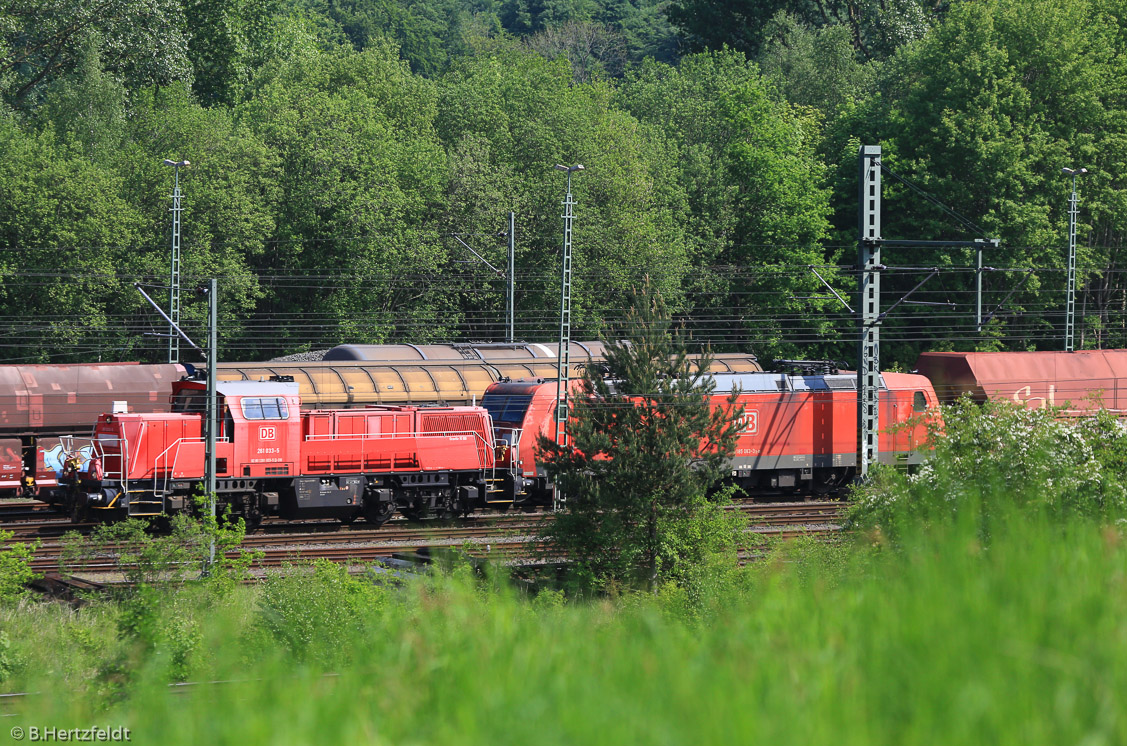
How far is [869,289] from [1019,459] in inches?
464

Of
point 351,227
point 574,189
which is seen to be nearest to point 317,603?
point 351,227

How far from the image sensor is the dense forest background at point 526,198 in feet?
179

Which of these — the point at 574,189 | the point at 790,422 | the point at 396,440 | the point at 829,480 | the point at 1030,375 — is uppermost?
the point at 574,189

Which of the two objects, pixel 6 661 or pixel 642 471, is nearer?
pixel 6 661

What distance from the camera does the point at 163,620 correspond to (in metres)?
17.6

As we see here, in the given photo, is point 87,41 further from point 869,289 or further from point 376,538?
point 869,289

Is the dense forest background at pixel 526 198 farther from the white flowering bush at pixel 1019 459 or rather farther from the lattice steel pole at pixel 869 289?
the white flowering bush at pixel 1019 459

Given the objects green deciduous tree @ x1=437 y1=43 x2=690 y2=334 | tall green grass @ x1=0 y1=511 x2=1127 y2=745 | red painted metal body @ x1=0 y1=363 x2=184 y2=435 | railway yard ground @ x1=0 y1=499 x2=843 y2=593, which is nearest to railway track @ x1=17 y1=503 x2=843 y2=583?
railway yard ground @ x1=0 y1=499 x2=843 y2=593

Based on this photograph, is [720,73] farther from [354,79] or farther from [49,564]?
[49,564]

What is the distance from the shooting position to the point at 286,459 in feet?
101

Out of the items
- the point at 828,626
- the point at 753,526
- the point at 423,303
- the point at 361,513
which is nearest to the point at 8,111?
the point at 423,303

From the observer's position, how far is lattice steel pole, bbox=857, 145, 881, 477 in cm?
2970

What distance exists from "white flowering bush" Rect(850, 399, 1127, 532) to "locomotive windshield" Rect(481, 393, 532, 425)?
13.6 m

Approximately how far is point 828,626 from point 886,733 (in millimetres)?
1297
